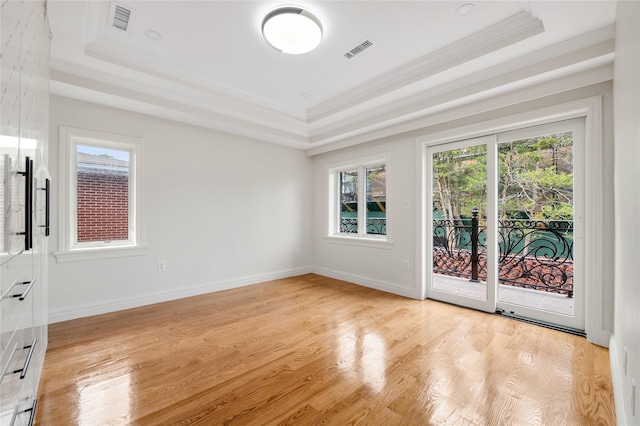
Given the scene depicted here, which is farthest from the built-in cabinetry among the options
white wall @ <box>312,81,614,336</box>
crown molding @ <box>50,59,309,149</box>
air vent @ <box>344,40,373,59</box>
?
white wall @ <box>312,81,614,336</box>

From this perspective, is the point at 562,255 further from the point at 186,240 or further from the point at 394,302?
the point at 186,240

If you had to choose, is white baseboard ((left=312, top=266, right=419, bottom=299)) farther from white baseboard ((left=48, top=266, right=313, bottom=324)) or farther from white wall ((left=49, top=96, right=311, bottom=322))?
white baseboard ((left=48, top=266, right=313, bottom=324))

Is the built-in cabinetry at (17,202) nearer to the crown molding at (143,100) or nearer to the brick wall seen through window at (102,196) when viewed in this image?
the crown molding at (143,100)

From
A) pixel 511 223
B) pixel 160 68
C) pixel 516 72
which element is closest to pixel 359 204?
pixel 511 223

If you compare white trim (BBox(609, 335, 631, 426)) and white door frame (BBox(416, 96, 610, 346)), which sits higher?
white door frame (BBox(416, 96, 610, 346))

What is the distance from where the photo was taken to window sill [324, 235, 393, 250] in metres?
4.20

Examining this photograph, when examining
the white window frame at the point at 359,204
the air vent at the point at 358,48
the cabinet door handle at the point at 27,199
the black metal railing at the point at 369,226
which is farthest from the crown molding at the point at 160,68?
the black metal railing at the point at 369,226

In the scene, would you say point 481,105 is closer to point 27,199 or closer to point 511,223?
point 511,223

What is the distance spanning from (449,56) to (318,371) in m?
3.00

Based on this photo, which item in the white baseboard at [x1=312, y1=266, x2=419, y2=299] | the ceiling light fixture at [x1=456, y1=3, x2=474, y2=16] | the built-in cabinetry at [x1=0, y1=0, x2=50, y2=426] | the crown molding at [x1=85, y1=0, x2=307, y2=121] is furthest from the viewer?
Result: the white baseboard at [x1=312, y1=266, x2=419, y2=299]

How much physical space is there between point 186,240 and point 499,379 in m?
3.73

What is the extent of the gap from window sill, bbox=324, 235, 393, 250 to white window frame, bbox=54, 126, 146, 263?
2886 mm

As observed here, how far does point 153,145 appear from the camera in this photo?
3562 mm

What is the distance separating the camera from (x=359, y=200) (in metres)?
4.77
